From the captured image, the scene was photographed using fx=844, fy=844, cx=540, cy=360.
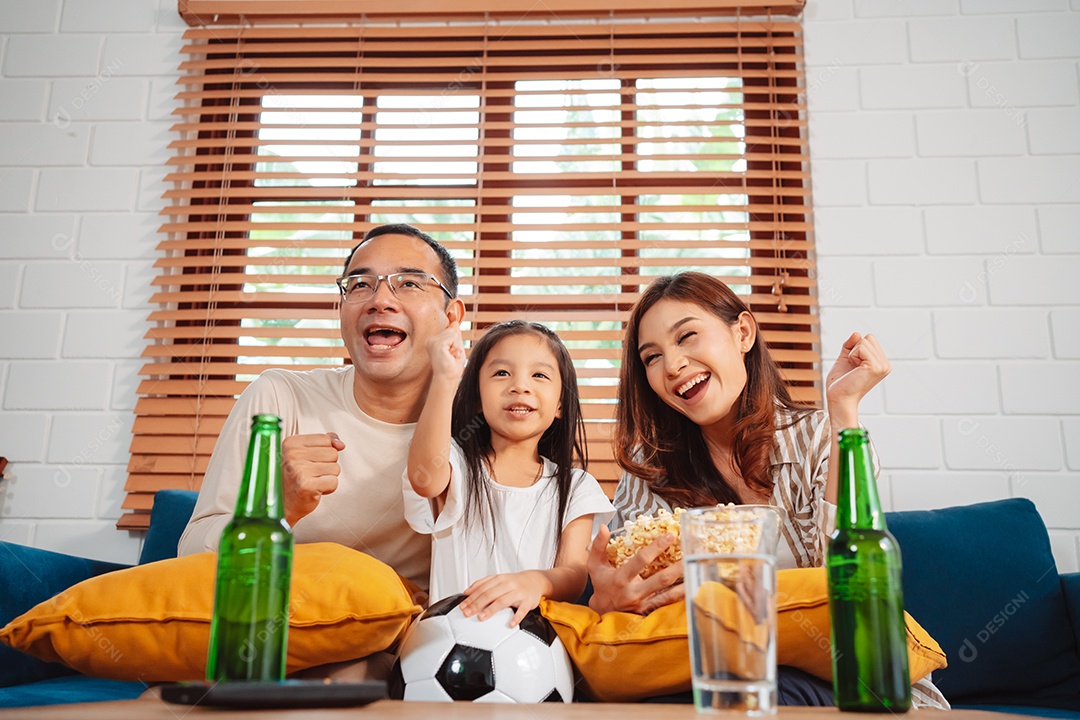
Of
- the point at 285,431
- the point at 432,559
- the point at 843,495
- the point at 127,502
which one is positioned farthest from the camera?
the point at 127,502

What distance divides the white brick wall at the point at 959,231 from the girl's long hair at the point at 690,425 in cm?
68

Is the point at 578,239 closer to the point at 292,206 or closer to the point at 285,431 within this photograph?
the point at 292,206

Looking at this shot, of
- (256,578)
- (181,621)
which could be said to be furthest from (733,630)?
(181,621)

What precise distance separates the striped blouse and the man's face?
1.61 feet

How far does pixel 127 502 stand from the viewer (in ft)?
7.16

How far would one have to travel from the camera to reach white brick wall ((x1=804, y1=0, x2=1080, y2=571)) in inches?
86.8

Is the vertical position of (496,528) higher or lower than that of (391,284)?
lower

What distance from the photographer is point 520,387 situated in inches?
61.4

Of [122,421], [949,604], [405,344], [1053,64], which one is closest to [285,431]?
[405,344]

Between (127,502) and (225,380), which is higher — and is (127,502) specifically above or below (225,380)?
below

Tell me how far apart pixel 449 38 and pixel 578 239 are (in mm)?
750

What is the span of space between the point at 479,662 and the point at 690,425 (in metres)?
0.86

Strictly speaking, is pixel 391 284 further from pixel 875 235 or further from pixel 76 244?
pixel 875 235

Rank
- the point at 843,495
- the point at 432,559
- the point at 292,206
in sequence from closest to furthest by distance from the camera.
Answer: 1. the point at 843,495
2. the point at 432,559
3. the point at 292,206
